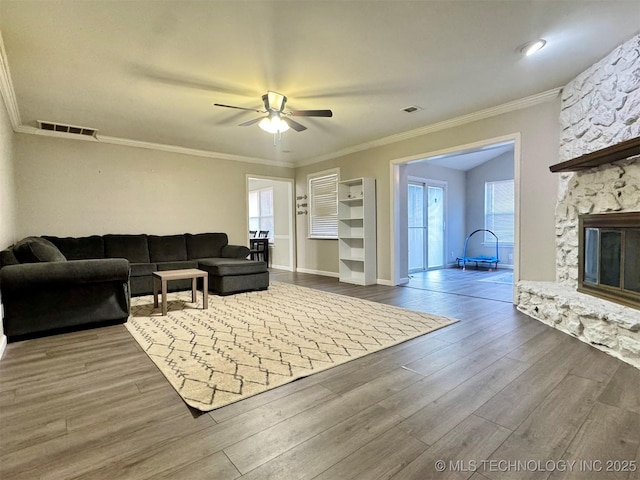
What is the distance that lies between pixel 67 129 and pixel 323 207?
4567mm

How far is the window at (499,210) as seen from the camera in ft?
26.0

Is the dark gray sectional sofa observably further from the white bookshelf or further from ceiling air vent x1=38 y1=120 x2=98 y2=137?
the white bookshelf

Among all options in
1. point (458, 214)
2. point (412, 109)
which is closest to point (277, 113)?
point (412, 109)

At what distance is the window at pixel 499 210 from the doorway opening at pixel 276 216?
5.09 m

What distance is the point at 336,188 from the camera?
6.71m

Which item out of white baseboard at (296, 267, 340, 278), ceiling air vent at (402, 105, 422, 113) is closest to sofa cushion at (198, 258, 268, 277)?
white baseboard at (296, 267, 340, 278)

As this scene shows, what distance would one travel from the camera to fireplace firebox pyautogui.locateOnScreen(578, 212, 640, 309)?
2695 mm

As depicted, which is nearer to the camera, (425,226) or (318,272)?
(318,272)

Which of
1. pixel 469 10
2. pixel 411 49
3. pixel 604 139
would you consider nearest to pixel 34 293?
pixel 411 49

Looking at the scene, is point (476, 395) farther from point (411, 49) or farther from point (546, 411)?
point (411, 49)

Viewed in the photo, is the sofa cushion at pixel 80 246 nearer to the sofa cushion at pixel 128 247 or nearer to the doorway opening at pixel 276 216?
the sofa cushion at pixel 128 247

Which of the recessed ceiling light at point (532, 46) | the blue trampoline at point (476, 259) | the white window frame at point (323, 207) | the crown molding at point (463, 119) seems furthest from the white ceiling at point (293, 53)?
the blue trampoline at point (476, 259)

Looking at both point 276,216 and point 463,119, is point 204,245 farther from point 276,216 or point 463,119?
point 463,119

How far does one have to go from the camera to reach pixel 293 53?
2781mm
